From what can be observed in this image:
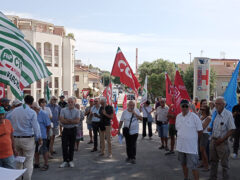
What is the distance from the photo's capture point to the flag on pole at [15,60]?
17.4 feet

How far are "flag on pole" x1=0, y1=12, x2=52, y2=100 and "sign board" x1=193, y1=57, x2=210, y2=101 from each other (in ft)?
61.8

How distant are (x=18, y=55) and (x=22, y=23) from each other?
118 feet

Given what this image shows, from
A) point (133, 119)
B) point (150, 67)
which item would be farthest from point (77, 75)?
point (133, 119)

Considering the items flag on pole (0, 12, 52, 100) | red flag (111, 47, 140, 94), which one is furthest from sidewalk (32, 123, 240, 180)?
flag on pole (0, 12, 52, 100)

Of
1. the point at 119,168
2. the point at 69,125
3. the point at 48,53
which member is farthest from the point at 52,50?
the point at 119,168

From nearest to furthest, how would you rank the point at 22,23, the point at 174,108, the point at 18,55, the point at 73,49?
1. the point at 18,55
2. the point at 174,108
3. the point at 22,23
4. the point at 73,49

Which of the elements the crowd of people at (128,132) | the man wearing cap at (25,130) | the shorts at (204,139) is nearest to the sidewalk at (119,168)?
the crowd of people at (128,132)

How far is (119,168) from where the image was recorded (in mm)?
7719

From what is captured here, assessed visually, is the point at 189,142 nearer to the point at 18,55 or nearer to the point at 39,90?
the point at 18,55

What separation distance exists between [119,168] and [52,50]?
35450 millimetres

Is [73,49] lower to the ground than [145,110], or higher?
higher

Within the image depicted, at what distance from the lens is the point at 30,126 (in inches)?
242

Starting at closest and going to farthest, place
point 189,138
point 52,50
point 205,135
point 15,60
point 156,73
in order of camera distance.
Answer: point 15,60
point 189,138
point 205,135
point 52,50
point 156,73

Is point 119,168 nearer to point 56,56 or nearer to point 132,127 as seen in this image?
point 132,127
